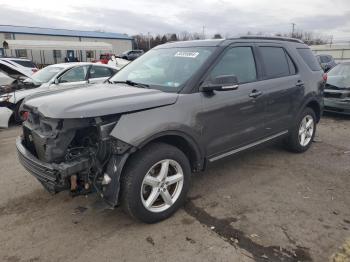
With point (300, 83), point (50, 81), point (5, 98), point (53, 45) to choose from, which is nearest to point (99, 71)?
point (50, 81)

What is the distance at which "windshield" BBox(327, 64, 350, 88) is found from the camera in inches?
328

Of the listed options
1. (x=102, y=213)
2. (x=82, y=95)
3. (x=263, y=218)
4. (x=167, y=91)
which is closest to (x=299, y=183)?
(x=263, y=218)

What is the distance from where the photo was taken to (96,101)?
3070mm

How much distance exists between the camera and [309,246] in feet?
9.87

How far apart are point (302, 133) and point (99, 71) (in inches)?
241

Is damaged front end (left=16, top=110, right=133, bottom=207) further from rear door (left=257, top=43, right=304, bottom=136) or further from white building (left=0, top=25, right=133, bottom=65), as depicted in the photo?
white building (left=0, top=25, right=133, bottom=65)

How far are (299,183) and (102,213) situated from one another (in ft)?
8.80

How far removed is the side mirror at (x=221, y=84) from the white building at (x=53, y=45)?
120ft

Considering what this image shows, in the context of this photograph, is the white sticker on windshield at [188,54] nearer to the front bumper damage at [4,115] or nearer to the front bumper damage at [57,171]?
the front bumper damage at [57,171]

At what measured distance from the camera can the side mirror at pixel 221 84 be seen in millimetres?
3479

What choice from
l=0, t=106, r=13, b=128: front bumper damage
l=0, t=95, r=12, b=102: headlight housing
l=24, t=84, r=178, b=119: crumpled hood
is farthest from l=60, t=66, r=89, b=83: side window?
l=24, t=84, r=178, b=119: crumpled hood

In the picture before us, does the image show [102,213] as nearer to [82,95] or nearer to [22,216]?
[22,216]

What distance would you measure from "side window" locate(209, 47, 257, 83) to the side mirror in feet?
0.76

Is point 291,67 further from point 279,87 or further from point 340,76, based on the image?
point 340,76
